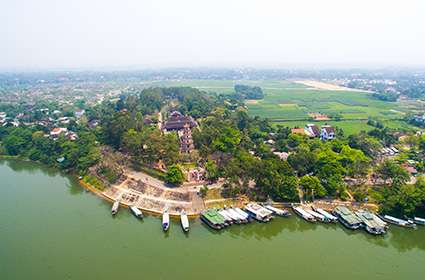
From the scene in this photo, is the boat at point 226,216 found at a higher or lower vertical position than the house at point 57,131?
lower

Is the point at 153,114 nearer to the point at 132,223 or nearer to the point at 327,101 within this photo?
the point at 132,223

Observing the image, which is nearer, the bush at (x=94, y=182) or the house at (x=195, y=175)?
the house at (x=195, y=175)

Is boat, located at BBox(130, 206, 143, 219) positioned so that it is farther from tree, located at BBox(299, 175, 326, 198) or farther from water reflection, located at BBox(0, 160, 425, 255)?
tree, located at BBox(299, 175, 326, 198)

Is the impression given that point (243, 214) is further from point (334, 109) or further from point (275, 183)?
point (334, 109)

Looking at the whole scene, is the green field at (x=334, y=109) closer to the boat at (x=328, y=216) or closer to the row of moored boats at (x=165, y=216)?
the boat at (x=328, y=216)

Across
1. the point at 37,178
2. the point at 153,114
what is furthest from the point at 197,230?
the point at 153,114

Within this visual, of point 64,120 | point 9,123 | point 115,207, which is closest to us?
point 115,207

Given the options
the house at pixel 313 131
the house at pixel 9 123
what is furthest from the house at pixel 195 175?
the house at pixel 9 123

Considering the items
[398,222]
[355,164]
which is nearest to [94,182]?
[355,164]
